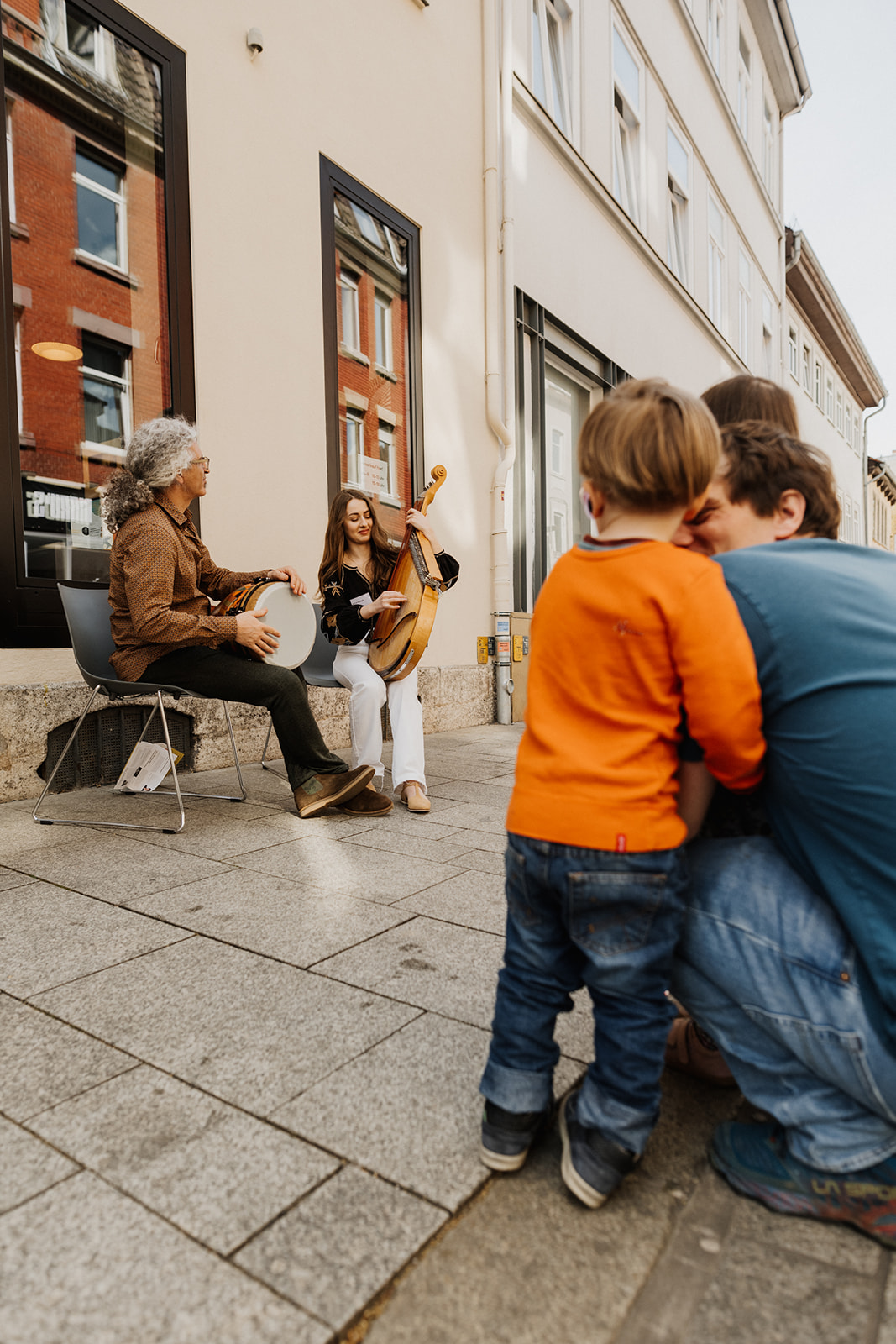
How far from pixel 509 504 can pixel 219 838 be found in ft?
18.4

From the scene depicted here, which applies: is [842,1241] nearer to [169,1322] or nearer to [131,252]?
[169,1322]

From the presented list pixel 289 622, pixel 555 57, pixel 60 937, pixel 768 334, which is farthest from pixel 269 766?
pixel 768 334

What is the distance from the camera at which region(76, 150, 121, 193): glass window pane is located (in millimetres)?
4660

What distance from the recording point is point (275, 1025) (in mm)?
1913

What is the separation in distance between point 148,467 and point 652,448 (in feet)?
9.86

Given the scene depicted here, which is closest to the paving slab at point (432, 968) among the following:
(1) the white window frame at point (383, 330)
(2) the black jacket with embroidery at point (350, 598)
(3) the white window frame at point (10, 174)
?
(2) the black jacket with embroidery at point (350, 598)

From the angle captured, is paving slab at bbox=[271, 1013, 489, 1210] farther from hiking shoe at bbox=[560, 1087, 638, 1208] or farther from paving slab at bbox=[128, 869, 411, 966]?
paving slab at bbox=[128, 869, 411, 966]

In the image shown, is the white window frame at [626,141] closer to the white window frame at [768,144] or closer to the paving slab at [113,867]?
the white window frame at [768,144]

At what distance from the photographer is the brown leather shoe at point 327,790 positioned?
393 centimetres

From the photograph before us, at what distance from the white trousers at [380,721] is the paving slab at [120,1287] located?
2.99 m

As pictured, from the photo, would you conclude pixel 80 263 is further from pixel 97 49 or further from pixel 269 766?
pixel 269 766

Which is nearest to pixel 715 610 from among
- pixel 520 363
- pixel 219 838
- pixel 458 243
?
pixel 219 838

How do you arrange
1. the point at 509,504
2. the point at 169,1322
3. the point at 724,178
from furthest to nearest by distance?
the point at 724,178 < the point at 509,504 < the point at 169,1322

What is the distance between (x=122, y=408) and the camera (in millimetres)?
4781
